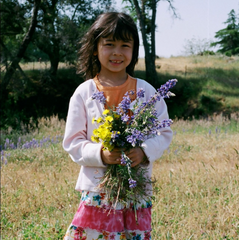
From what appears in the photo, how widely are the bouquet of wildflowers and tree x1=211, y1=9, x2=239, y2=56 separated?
26.5m

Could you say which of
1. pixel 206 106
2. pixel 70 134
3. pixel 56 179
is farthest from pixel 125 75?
pixel 206 106

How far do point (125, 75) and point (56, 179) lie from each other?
3.05 meters

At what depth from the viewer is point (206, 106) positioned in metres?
18.7

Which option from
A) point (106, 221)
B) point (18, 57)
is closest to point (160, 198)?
point (106, 221)

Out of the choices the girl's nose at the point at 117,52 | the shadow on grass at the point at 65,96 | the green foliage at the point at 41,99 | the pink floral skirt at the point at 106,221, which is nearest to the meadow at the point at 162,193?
the pink floral skirt at the point at 106,221

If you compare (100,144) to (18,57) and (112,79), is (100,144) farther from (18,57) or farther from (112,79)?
(18,57)

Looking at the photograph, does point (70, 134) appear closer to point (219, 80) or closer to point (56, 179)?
point (56, 179)

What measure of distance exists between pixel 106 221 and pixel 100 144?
0.51 meters

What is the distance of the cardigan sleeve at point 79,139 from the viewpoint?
78.6 inches

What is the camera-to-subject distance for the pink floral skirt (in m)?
2.06

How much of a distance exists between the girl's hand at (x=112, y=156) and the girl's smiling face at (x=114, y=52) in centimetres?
60

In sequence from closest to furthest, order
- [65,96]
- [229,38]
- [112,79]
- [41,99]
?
[112,79], [41,99], [65,96], [229,38]

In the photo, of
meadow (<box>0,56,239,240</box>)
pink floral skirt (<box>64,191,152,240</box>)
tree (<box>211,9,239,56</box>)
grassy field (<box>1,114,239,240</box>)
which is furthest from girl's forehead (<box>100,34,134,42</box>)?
tree (<box>211,9,239,56</box>)

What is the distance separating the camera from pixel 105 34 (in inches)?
84.9
